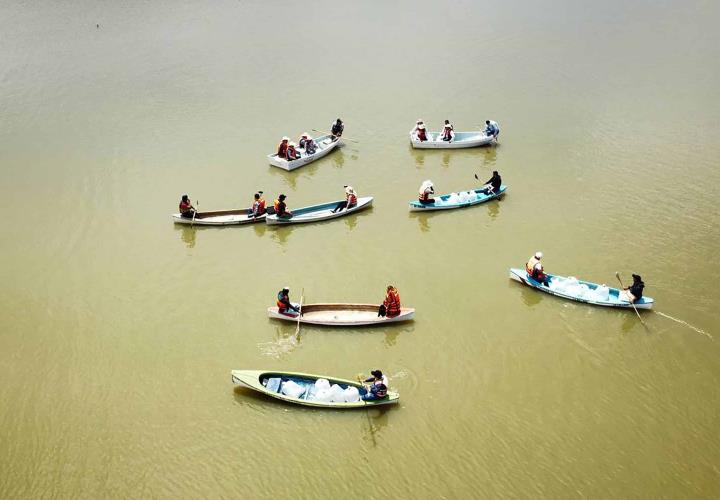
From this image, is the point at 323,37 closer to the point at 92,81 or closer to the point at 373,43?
the point at 373,43

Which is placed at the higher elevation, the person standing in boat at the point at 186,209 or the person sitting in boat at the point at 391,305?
the person standing in boat at the point at 186,209

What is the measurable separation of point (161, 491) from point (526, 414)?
8.75 m

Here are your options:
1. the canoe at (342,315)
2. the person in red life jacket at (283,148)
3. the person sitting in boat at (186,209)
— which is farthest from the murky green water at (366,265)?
the person in red life jacket at (283,148)

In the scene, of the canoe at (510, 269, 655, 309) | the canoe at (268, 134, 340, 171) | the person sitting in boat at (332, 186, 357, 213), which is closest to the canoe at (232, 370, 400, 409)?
the canoe at (510, 269, 655, 309)

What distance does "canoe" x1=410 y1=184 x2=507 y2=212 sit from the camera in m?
20.5

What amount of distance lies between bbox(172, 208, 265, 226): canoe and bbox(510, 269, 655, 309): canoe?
9.66 m

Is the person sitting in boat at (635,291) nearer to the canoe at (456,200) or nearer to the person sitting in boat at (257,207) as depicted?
the canoe at (456,200)

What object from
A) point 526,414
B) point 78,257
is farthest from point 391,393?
point 78,257

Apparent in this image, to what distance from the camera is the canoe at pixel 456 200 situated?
20531 mm

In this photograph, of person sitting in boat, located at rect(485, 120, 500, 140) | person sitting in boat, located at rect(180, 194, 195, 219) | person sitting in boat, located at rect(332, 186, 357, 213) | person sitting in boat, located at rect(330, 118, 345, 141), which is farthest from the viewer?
person sitting in boat, located at rect(330, 118, 345, 141)

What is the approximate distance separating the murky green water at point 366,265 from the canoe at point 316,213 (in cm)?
34

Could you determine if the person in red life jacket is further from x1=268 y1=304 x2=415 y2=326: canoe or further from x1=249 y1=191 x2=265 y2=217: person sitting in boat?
x1=268 y1=304 x2=415 y2=326: canoe

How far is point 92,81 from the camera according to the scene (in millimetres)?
30188

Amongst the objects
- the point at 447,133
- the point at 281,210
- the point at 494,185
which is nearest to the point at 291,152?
the point at 281,210
